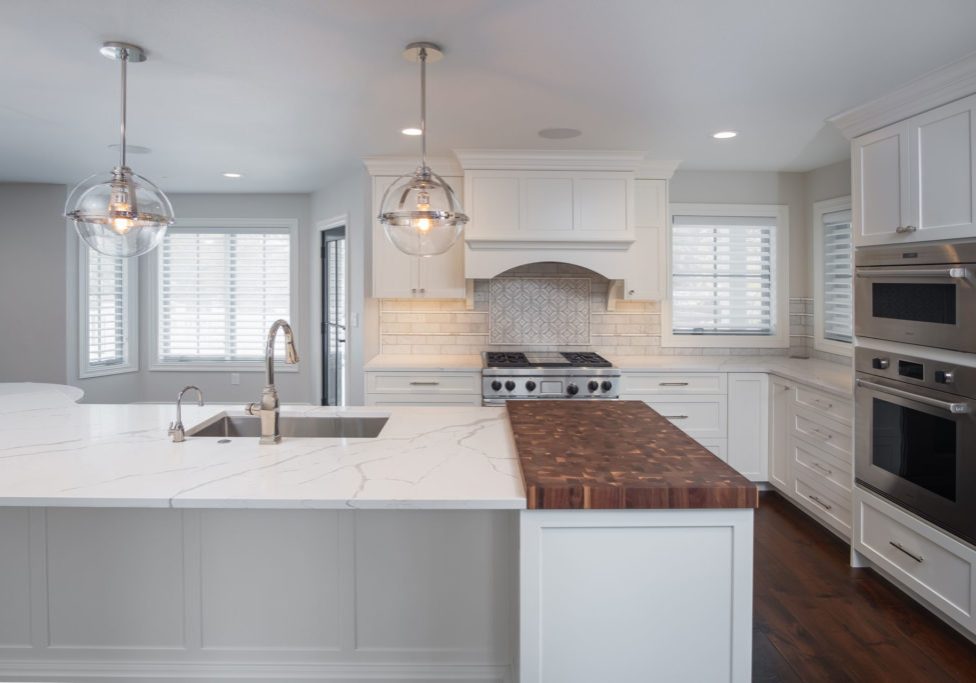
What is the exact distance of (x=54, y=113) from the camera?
3.57 meters

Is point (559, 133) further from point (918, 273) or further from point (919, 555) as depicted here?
point (919, 555)

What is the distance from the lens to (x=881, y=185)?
307 cm

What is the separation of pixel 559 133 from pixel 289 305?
3.57m

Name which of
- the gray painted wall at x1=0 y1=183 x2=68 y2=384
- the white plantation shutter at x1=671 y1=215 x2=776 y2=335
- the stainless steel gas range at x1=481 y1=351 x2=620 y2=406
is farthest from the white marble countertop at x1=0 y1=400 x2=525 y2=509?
the gray painted wall at x1=0 y1=183 x2=68 y2=384

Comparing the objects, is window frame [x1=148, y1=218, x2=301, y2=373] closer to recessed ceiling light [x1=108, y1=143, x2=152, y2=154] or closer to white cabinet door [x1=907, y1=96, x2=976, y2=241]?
recessed ceiling light [x1=108, y1=143, x2=152, y2=154]

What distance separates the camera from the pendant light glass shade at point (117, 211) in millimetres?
2273

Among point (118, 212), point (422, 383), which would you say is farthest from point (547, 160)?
point (118, 212)

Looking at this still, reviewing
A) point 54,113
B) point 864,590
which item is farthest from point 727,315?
point 54,113

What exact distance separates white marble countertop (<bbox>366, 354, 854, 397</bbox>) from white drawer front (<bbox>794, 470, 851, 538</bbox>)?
1.87ft

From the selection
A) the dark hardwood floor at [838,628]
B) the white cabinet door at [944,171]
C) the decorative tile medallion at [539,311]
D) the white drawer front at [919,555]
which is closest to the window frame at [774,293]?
the decorative tile medallion at [539,311]

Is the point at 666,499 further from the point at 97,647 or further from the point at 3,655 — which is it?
the point at 3,655

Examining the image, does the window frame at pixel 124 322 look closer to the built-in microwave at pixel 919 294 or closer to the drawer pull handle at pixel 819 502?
the drawer pull handle at pixel 819 502

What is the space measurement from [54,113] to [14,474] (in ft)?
8.07

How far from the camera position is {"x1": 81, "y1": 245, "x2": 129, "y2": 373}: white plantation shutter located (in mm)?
6129
